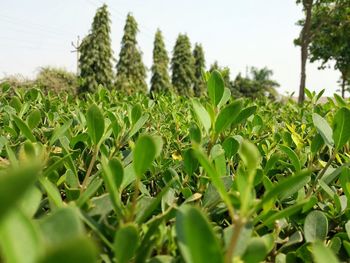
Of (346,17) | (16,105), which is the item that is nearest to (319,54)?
(346,17)

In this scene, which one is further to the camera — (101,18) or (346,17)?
(101,18)

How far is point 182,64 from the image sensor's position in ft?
154

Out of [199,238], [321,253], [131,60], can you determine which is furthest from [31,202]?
[131,60]

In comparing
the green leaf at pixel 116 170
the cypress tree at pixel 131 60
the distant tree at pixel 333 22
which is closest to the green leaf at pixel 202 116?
the green leaf at pixel 116 170

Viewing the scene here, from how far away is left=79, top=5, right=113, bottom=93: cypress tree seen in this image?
125 ft

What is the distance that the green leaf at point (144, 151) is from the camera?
22.1 inches

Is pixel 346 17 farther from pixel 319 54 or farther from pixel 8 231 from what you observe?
pixel 8 231

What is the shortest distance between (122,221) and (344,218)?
539 millimetres

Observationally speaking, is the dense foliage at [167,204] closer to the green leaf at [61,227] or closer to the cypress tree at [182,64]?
the green leaf at [61,227]

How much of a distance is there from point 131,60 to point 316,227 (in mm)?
43312

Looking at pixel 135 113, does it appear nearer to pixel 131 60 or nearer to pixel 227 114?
pixel 227 114

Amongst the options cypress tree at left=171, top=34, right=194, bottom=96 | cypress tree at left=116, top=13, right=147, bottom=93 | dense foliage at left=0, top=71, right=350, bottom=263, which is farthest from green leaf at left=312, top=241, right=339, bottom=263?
cypress tree at left=171, top=34, right=194, bottom=96

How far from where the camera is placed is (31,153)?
27.9 inches

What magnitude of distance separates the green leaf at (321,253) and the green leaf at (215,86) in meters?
0.62
